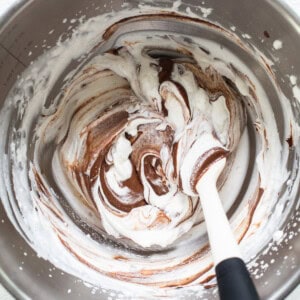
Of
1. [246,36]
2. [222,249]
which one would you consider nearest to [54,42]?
[246,36]

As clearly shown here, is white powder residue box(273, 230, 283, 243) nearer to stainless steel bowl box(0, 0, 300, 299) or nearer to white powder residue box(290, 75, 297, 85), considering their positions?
stainless steel bowl box(0, 0, 300, 299)

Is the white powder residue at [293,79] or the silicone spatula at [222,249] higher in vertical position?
the white powder residue at [293,79]

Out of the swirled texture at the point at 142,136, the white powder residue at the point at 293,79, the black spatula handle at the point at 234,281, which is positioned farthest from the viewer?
the swirled texture at the point at 142,136

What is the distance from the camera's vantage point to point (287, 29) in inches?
27.3

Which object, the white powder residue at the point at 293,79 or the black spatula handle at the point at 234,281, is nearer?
the black spatula handle at the point at 234,281

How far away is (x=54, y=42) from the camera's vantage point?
78 cm

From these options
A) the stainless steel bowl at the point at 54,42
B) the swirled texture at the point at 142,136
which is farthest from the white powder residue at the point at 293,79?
the swirled texture at the point at 142,136

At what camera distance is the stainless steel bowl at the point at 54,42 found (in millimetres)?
696

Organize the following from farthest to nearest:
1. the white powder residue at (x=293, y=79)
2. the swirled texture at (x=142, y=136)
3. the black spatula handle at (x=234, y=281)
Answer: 1. the swirled texture at (x=142, y=136)
2. the white powder residue at (x=293, y=79)
3. the black spatula handle at (x=234, y=281)

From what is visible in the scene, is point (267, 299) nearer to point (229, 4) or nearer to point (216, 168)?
point (216, 168)

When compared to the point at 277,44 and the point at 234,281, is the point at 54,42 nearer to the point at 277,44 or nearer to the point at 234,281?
the point at 277,44

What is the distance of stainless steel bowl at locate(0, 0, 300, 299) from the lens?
0.70 meters

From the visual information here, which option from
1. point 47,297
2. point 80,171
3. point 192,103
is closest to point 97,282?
point 47,297

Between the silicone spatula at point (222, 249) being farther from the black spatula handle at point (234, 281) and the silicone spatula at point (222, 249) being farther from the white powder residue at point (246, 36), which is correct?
the white powder residue at point (246, 36)
